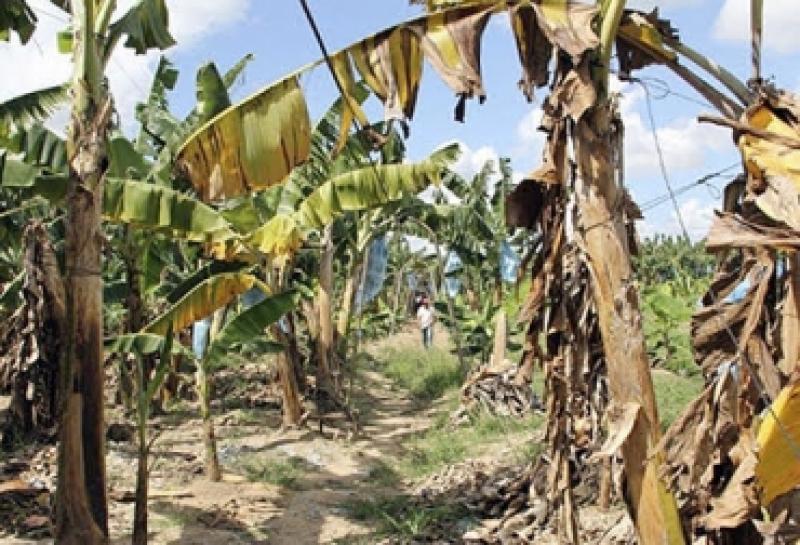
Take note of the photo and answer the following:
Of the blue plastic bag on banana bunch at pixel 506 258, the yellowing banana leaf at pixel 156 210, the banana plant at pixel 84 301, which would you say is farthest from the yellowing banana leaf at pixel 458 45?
the blue plastic bag on banana bunch at pixel 506 258

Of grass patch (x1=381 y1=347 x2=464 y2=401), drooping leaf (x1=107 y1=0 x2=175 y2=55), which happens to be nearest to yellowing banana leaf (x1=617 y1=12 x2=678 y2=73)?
drooping leaf (x1=107 y1=0 x2=175 y2=55)

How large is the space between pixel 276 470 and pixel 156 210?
14.5 feet

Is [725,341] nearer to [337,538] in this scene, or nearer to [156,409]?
[337,538]

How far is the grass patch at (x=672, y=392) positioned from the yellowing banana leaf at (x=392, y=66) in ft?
20.9

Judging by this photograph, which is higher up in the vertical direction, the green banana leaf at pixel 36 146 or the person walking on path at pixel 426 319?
the green banana leaf at pixel 36 146

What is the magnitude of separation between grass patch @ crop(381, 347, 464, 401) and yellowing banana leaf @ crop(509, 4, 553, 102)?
46.4 ft

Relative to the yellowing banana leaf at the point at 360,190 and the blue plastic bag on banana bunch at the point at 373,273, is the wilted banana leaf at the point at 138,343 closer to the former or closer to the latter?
the yellowing banana leaf at the point at 360,190

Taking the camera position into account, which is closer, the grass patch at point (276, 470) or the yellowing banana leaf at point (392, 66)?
the yellowing banana leaf at point (392, 66)

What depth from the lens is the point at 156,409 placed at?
46.4ft

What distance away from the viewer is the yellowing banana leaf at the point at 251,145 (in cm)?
488

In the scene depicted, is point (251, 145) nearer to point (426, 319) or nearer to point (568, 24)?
point (568, 24)

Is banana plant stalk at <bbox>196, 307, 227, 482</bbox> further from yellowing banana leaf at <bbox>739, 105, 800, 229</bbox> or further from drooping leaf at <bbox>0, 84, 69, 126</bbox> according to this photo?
yellowing banana leaf at <bbox>739, 105, 800, 229</bbox>

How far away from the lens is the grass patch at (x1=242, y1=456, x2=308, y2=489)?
424 inches

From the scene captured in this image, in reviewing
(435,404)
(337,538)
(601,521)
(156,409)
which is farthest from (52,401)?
(435,404)
